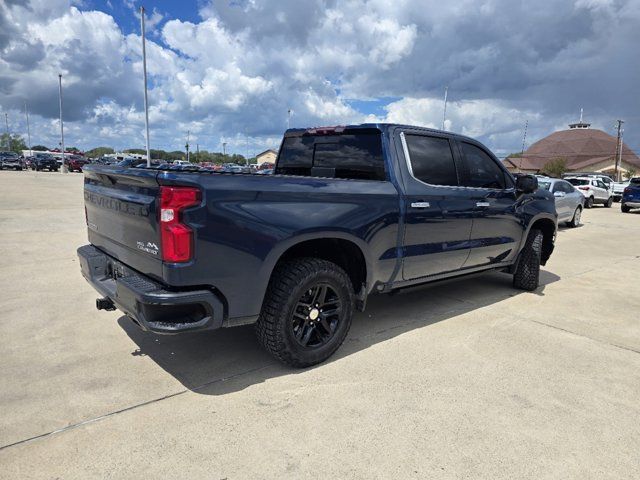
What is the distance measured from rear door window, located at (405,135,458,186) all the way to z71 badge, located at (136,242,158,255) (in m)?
2.31

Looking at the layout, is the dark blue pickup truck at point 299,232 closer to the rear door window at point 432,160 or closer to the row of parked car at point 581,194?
the rear door window at point 432,160

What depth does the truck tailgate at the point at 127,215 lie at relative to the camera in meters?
2.85

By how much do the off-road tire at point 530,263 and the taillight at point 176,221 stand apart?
453 centimetres

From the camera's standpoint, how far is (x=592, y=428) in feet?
9.29

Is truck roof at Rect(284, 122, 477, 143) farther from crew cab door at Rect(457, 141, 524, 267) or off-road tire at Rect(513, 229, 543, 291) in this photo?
off-road tire at Rect(513, 229, 543, 291)

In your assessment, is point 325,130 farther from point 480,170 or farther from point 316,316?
point 316,316

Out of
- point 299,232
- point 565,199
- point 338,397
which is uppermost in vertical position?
point 299,232

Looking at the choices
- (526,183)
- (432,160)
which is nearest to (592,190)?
(526,183)

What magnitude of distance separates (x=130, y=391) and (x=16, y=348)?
52.4 inches

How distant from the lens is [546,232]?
6188 mm

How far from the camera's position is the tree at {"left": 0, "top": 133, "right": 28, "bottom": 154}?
108 meters

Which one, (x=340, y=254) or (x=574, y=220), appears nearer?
(x=340, y=254)

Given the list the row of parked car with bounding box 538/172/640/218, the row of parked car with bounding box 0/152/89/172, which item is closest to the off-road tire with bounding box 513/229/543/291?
the row of parked car with bounding box 538/172/640/218

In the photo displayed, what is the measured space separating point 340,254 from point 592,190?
23291 millimetres
